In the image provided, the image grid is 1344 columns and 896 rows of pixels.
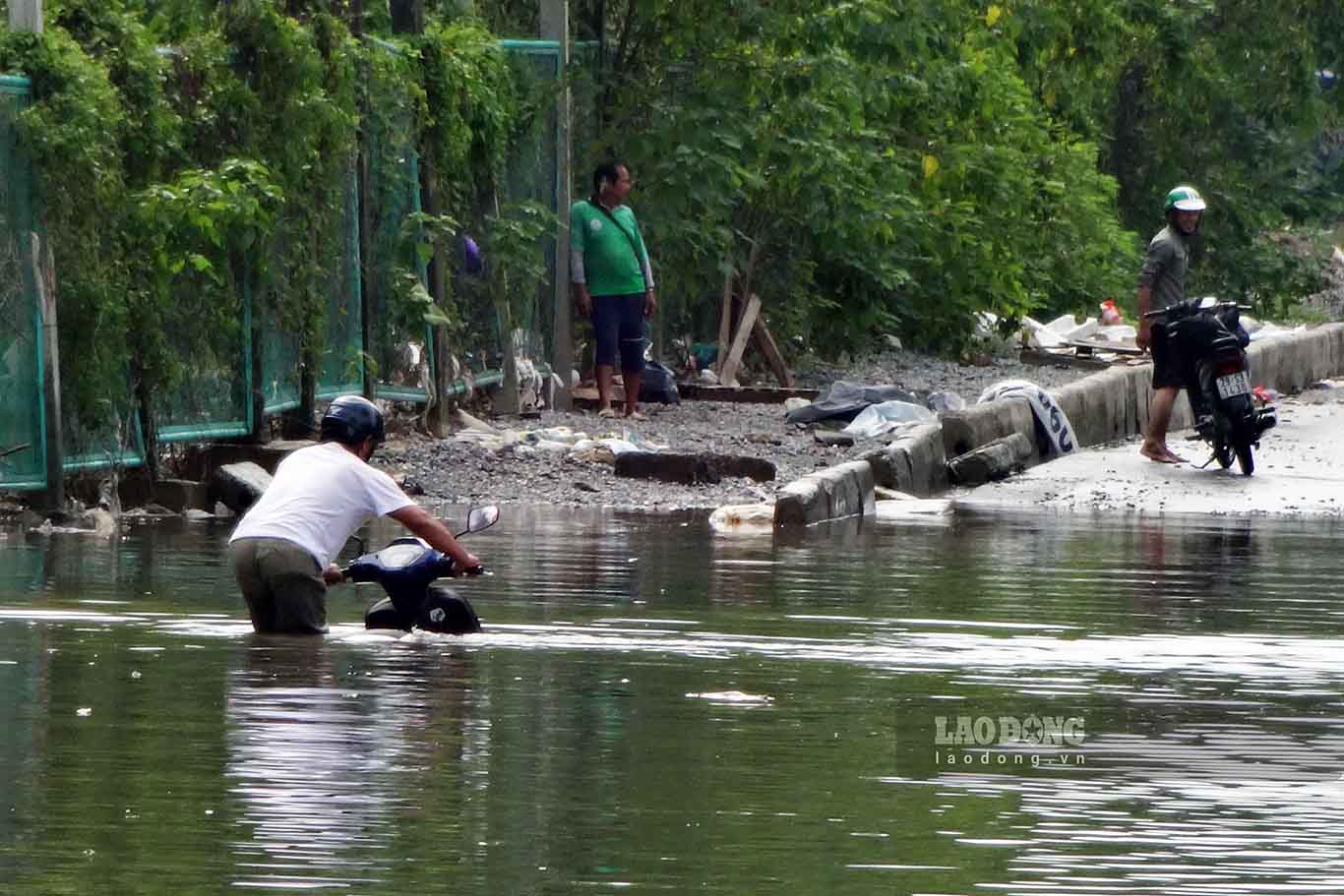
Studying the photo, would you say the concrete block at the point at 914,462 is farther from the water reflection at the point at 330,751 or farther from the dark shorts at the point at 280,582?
the water reflection at the point at 330,751

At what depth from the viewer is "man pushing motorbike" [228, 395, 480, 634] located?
409 inches

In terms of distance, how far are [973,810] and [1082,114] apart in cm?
2710

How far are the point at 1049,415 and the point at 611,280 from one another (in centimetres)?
328

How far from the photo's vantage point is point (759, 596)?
12078mm

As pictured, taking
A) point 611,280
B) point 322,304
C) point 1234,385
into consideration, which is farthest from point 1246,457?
point 322,304

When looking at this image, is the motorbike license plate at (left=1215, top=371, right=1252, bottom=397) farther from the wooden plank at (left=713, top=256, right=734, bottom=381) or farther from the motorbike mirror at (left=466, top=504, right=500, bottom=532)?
the motorbike mirror at (left=466, top=504, right=500, bottom=532)

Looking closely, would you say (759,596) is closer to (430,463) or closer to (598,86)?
(430,463)

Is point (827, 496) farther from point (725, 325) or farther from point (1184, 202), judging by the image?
point (725, 325)

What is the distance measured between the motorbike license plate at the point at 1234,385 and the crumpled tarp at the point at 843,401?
11.6ft

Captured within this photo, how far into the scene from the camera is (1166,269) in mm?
19406

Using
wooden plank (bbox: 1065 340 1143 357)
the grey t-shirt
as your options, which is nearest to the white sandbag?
the grey t-shirt

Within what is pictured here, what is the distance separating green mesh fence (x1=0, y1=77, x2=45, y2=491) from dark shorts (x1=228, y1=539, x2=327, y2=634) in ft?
13.1

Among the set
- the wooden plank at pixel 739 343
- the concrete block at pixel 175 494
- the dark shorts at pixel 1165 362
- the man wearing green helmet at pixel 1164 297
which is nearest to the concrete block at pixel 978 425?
the man wearing green helmet at pixel 1164 297

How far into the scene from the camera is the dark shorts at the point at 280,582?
409 inches
